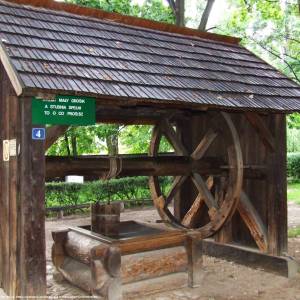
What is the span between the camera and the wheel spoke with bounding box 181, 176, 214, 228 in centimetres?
815

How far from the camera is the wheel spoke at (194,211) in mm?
8148

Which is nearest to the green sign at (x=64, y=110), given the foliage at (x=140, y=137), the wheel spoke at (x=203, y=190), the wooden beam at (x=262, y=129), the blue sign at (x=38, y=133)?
the blue sign at (x=38, y=133)

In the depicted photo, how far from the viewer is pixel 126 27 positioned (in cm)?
711

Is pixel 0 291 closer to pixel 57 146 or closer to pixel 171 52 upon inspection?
pixel 171 52

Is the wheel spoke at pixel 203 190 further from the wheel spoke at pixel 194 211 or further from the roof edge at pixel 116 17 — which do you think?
the roof edge at pixel 116 17

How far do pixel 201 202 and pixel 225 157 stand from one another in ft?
3.31

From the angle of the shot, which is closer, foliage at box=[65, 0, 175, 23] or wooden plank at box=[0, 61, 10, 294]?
wooden plank at box=[0, 61, 10, 294]

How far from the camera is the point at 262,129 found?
22.7 ft

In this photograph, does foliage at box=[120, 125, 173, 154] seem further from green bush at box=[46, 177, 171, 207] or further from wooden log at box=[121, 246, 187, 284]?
wooden log at box=[121, 246, 187, 284]

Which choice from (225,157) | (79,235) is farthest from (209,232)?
(79,235)

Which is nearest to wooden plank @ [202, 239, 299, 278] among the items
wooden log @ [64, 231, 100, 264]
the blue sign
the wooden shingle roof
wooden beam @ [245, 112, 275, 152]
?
wooden beam @ [245, 112, 275, 152]

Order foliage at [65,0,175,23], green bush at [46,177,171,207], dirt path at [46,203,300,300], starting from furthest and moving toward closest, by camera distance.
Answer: green bush at [46,177,171,207] < foliage at [65,0,175,23] < dirt path at [46,203,300,300]

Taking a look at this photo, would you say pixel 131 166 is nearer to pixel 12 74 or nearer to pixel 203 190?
pixel 203 190

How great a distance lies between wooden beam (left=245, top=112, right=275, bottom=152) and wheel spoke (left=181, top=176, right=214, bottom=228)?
143cm
